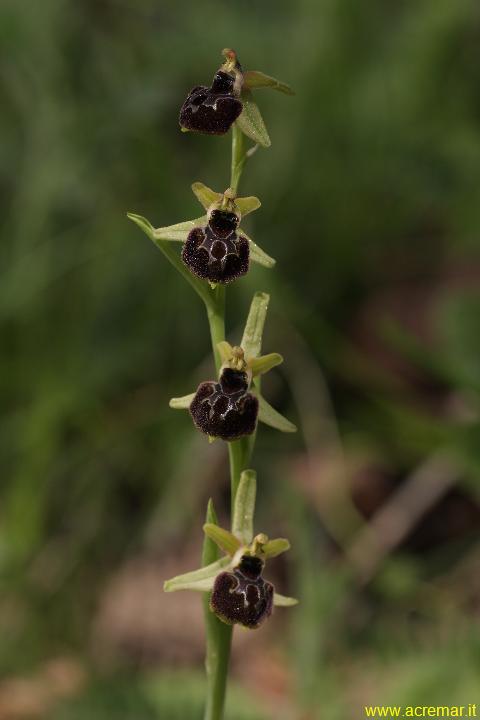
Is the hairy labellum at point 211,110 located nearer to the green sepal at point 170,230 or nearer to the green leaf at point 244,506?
the green sepal at point 170,230

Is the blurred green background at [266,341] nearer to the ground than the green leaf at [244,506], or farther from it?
farther from it

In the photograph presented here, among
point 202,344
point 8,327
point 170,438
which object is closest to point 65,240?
point 8,327

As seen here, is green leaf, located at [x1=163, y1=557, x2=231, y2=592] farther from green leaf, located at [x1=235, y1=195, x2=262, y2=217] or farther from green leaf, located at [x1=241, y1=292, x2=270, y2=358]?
green leaf, located at [x1=235, y1=195, x2=262, y2=217]

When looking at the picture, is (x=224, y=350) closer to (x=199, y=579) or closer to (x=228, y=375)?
(x=228, y=375)

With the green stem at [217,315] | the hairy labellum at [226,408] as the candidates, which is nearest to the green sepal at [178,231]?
the green stem at [217,315]

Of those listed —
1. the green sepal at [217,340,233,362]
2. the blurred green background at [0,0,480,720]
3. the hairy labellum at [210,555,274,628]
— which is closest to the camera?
the hairy labellum at [210,555,274,628]

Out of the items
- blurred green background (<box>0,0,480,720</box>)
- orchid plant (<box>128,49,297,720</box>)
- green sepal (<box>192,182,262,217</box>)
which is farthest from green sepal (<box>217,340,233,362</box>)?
blurred green background (<box>0,0,480,720</box>)

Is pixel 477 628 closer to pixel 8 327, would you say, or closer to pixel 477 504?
pixel 477 504
